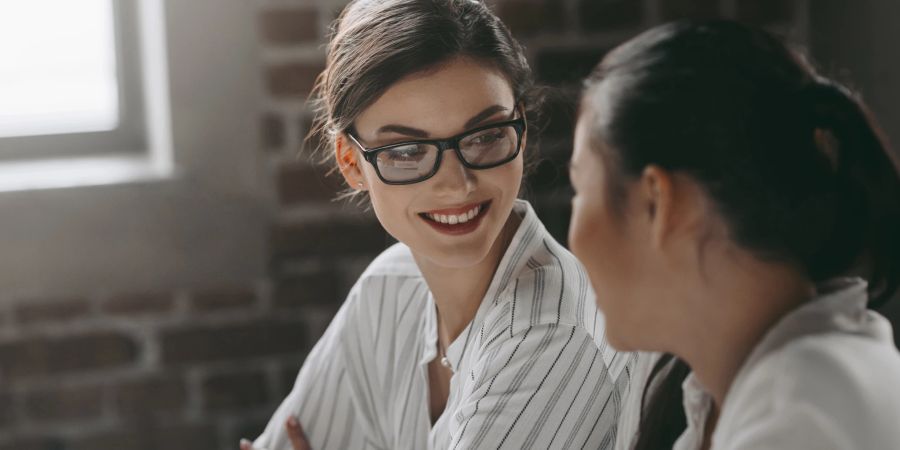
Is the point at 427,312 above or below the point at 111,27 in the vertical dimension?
below

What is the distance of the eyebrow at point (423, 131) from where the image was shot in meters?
1.32

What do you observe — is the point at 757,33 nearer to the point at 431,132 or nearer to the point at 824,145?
the point at 824,145

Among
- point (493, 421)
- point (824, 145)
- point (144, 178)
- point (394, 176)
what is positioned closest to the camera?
point (824, 145)

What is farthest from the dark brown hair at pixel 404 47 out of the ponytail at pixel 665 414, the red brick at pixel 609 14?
the red brick at pixel 609 14

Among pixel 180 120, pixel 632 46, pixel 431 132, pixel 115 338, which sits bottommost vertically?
pixel 115 338

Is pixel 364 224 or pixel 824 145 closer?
pixel 824 145

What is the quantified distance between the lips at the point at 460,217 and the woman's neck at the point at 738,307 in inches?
17.6

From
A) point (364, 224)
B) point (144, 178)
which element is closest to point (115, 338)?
point (144, 178)

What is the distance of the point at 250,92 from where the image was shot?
2.23 m

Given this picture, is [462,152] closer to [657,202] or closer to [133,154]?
[657,202]

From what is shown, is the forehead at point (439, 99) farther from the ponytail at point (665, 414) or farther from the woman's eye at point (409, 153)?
the ponytail at point (665, 414)

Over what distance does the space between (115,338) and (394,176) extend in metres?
1.18

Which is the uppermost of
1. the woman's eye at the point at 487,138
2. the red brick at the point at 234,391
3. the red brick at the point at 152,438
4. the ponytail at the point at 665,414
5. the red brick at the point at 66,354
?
the woman's eye at the point at 487,138

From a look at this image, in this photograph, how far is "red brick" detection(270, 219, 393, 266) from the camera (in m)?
2.32
